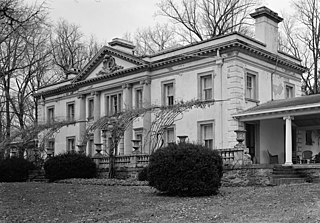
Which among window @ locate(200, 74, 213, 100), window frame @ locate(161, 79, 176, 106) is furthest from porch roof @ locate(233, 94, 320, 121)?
window frame @ locate(161, 79, 176, 106)

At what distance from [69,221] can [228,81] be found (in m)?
15.4

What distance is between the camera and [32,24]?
18.0 metres

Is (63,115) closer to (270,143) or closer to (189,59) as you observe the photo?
(189,59)

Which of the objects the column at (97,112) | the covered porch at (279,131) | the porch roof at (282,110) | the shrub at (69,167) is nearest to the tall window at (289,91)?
the covered porch at (279,131)

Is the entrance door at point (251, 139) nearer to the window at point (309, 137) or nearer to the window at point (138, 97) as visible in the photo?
the window at point (309, 137)

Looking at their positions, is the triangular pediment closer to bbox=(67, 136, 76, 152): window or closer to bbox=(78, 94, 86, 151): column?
bbox=(78, 94, 86, 151): column

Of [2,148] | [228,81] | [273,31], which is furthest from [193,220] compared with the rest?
[2,148]

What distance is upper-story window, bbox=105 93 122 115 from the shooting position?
103 feet

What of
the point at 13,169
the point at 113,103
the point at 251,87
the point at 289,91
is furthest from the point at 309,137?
the point at 13,169

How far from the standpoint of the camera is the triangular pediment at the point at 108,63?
30189 mm

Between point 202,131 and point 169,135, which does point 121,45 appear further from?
point 202,131

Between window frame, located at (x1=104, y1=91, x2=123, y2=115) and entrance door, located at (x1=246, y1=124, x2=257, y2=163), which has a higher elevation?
window frame, located at (x1=104, y1=91, x2=123, y2=115)

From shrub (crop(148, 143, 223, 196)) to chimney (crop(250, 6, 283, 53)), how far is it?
45.4ft

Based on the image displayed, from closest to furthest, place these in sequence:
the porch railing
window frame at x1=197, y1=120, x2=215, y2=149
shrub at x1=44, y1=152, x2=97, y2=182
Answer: the porch railing < shrub at x1=44, y1=152, x2=97, y2=182 < window frame at x1=197, y1=120, x2=215, y2=149
